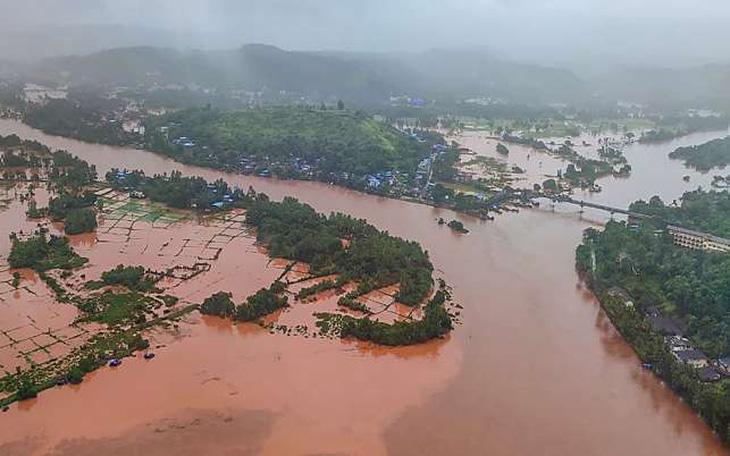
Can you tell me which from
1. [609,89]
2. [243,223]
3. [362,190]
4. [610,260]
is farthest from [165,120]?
[609,89]

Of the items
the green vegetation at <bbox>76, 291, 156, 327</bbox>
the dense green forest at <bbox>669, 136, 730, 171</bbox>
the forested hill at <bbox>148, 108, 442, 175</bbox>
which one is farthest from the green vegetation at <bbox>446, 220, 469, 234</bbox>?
the dense green forest at <bbox>669, 136, 730, 171</bbox>

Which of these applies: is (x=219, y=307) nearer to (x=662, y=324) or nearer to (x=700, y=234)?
(x=662, y=324)

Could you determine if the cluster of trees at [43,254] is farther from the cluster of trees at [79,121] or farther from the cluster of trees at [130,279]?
the cluster of trees at [79,121]

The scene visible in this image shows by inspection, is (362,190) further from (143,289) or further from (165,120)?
(165,120)

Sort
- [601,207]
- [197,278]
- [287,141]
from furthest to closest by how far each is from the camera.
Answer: [287,141] → [601,207] → [197,278]

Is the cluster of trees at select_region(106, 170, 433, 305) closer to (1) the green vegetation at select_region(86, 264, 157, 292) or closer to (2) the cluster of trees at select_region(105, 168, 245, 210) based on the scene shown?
(2) the cluster of trees at select_region(105, 168, 245, 210)

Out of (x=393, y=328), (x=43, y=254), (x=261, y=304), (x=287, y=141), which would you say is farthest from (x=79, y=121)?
(x=393, y=328)
